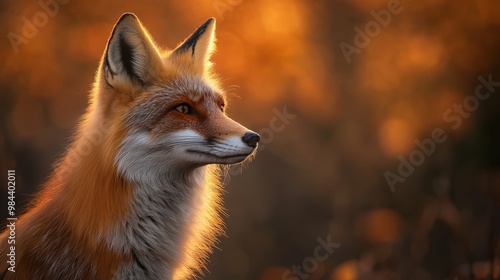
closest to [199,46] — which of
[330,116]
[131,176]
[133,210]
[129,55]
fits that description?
[129,55]

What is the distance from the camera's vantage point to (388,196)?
781 centimetres

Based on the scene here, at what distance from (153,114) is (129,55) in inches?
16.6

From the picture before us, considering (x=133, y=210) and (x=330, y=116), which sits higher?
(x=133, y=210)

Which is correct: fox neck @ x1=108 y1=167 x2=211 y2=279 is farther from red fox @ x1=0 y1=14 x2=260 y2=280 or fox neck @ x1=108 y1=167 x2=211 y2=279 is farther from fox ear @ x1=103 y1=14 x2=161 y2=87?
fox ear @ x1=103 y1=14 x2=161 y2=87

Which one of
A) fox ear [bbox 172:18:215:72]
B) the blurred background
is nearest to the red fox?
fox ear [bbox 172:18:215:72]

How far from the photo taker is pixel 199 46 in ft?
13.1

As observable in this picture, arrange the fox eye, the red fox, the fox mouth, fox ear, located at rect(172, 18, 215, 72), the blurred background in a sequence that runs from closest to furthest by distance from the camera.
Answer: the red fox < the fox mouth < the fox eye < fox ear, located at rect(172, 18, 215, 72) < the blurred background

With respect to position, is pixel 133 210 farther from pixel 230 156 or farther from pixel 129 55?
pixel 129 55

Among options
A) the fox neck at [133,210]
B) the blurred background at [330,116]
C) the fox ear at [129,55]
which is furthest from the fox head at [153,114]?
the blurred background at [330,116]

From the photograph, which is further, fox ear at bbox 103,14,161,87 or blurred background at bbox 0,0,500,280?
blurred background at bbox 0,0,500,280

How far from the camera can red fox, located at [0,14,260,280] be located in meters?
3.22

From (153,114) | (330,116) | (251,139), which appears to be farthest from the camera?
(330,116)

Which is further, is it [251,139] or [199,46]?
→ [199,46]

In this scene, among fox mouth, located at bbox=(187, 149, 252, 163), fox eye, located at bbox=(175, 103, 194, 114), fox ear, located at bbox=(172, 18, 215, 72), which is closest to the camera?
fox mouth, located at bbox=(187, 149, 252, 163)
